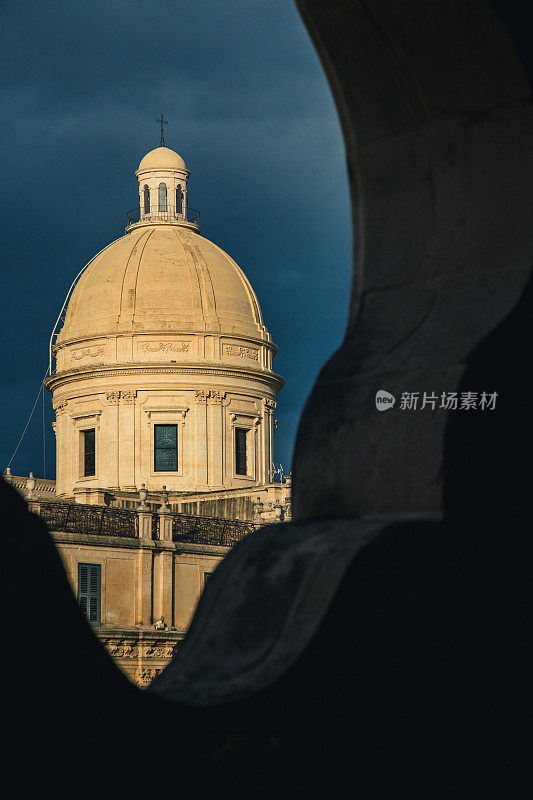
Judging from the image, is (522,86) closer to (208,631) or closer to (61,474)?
(208,631)

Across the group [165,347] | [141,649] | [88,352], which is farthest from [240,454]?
[141,649]

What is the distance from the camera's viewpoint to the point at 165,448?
53.2 metres

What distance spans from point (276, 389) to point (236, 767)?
52.9 m

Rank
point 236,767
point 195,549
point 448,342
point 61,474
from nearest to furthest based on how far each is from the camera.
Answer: point 236,767
point 448,342
point 195,549
point 61,474

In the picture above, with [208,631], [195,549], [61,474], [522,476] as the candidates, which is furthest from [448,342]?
[61,474]

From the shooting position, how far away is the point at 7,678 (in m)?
3.20

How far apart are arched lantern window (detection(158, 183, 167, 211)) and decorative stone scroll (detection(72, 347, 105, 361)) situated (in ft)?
22.4

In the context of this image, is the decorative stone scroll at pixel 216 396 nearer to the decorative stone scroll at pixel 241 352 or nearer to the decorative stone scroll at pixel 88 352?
the decorative stone scroll at pixel 241 352

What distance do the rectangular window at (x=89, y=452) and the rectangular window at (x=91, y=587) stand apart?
1559 cm

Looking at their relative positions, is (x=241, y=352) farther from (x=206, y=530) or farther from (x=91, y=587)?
(x=91, y=587)

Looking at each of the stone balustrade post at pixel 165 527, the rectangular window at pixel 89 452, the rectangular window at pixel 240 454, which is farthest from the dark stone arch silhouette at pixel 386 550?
the rectangular window at pixel 240 454

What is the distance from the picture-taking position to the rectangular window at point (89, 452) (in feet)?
176

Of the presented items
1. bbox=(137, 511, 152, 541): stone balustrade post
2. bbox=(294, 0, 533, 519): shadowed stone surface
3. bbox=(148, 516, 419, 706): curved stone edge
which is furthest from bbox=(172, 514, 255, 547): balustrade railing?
bbox=(148, 516, 419, 706): curved stone edge

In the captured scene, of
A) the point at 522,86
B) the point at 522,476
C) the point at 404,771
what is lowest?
the point at 404,771
